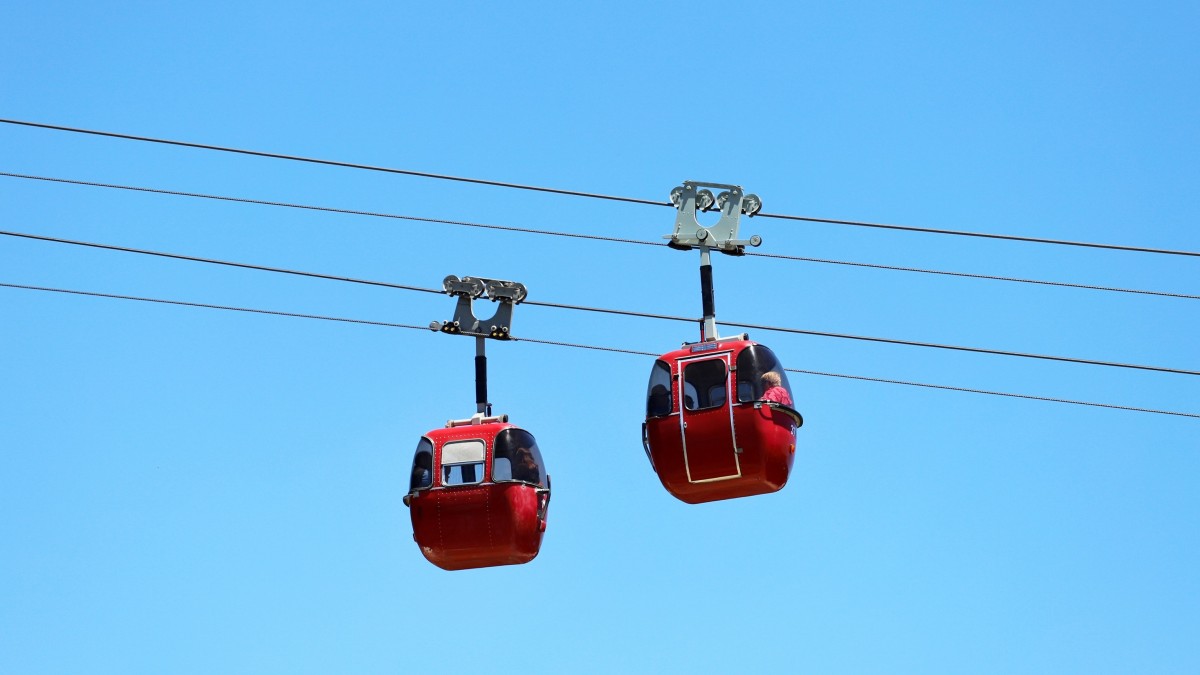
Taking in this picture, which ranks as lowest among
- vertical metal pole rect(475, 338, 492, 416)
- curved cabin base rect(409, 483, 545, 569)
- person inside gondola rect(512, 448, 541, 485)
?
curved cabin base rect(409, 483, 545, 569)

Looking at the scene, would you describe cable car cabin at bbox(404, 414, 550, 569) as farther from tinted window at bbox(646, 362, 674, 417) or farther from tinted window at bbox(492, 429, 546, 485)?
tinted window at bbox(646, 362, 674, 417)

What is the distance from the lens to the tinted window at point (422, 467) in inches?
1040

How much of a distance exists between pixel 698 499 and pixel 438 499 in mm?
3074

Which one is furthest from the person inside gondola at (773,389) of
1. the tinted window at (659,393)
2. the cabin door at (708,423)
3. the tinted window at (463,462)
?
the tinted window at (463,462)

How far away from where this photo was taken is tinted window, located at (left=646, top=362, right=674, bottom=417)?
25500mm

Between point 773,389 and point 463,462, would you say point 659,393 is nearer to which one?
point 773,389

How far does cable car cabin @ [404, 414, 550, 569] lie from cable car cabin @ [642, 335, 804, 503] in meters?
1.67

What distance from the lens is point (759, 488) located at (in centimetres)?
2531

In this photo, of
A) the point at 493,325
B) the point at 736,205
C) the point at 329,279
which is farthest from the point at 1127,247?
the point at 329,279

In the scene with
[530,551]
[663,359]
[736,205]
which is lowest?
[530,551]

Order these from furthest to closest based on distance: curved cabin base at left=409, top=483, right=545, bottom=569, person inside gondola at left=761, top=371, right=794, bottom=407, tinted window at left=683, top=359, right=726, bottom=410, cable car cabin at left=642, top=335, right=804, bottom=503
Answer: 1. curved cabin base at left=409, top=483, right=545, bottom=569
2. tinted window at left=683, top=359, right=726, bottom=410
3. person inside gondola at left=761, top=371, right=794, bottom=407
4. cable car cabin at left=642, top=335, right=804, bottom=503

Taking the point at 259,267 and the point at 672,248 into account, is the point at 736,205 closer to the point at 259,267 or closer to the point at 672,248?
the point at 672,248

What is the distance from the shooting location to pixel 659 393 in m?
25.6

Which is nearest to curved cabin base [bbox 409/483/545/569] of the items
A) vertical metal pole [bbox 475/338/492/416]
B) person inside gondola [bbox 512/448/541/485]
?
person inside gondola [bbox 512/448/541/485]
